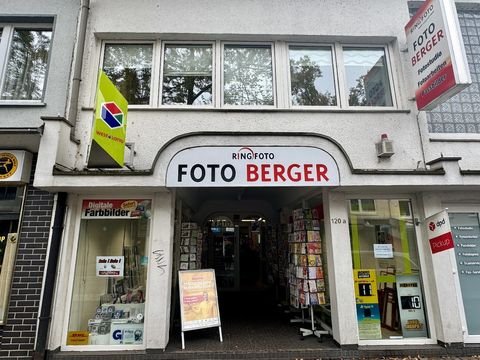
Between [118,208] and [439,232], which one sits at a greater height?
[118,208]

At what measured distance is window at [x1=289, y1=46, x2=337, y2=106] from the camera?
5.89 meters

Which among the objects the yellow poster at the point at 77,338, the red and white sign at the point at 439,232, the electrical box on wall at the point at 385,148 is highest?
the electrical box on wall at the point at 385,148

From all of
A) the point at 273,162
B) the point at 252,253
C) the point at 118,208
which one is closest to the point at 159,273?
the point at 118,208

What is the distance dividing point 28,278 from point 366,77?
7.15 metres

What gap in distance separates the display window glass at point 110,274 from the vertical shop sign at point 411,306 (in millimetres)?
4526

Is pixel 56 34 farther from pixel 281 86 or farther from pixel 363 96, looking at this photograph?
pixel 363 96

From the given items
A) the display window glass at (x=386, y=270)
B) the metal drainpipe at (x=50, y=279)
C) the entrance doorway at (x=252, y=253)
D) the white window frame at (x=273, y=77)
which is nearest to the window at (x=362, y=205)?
the display window glass at (x=386, y=270)

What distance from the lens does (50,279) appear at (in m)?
4.77

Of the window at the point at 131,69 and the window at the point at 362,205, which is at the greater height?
the window at the point at 131,69

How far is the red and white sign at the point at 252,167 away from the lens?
4.73 metres

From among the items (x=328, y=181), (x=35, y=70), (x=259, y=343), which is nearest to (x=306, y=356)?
(x=259, y=343)

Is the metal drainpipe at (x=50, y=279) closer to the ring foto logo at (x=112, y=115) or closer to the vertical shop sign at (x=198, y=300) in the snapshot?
the ring foto logo at (x=112, y=115)

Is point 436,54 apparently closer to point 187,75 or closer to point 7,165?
point 187,75

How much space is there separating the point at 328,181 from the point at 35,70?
5.89m
